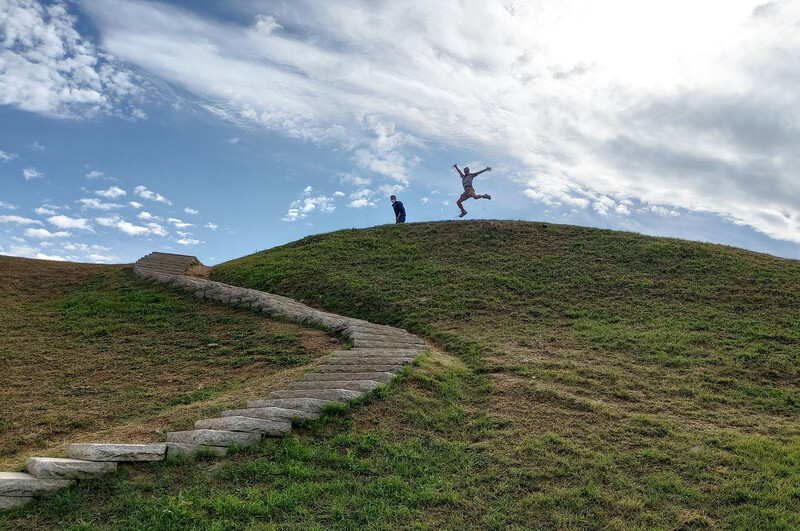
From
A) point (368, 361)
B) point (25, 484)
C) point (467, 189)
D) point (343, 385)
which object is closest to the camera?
point (25, 484)

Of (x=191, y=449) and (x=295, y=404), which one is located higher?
(x=295, y=404)

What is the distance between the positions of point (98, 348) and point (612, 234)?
1597 centimetres

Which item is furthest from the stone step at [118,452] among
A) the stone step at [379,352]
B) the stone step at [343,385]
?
the stone step at [379,352]

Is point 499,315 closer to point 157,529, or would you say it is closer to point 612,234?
point 612,234

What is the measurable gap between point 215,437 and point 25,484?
1.78 metres

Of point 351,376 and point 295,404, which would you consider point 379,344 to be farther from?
point 295,404

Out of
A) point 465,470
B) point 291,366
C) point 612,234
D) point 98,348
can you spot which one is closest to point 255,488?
point 465,470

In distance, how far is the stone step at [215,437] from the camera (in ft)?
21.0

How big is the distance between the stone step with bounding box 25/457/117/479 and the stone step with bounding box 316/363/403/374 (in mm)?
3579

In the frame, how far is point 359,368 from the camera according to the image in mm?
8914

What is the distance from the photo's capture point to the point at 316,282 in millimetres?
16703

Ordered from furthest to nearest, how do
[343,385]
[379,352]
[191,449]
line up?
[379,352], [343,385], [191,449]

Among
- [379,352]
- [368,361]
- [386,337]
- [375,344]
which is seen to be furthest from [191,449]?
[386,337]

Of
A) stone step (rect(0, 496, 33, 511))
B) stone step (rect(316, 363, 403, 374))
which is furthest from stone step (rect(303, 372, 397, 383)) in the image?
stone step (rect(0, 496, 33, 511))
